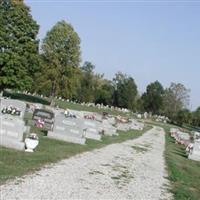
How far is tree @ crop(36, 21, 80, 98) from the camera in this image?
7069cm

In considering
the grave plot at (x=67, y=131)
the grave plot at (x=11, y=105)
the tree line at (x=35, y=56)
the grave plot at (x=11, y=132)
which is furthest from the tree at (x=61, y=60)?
the grave plot at (x=11, y=132)

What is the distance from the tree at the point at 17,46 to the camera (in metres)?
54.8

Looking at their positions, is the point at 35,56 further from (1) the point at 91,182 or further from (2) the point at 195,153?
(1) the point at 91,182

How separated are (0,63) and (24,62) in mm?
3071

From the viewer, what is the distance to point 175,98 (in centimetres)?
16100

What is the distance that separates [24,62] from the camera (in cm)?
5641

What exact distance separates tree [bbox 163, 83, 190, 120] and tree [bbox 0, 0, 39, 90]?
333 ft

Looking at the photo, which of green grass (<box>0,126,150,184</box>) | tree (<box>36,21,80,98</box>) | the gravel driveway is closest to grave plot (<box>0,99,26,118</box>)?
green grass (<box>0,126,150,184</box>)

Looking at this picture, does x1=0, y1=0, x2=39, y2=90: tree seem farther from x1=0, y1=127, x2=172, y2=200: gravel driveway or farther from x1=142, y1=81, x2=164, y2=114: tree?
x1=142, y1=81, x2=164, y2=114: tree

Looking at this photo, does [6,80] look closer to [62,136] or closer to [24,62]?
[24,62]

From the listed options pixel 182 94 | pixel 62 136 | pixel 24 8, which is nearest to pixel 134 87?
pixel 182 94

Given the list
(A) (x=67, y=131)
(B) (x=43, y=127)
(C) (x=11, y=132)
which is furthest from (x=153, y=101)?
(C) (x=11, y=132)

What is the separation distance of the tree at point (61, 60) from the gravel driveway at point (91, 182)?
51.2 meters

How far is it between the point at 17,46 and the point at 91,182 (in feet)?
148
